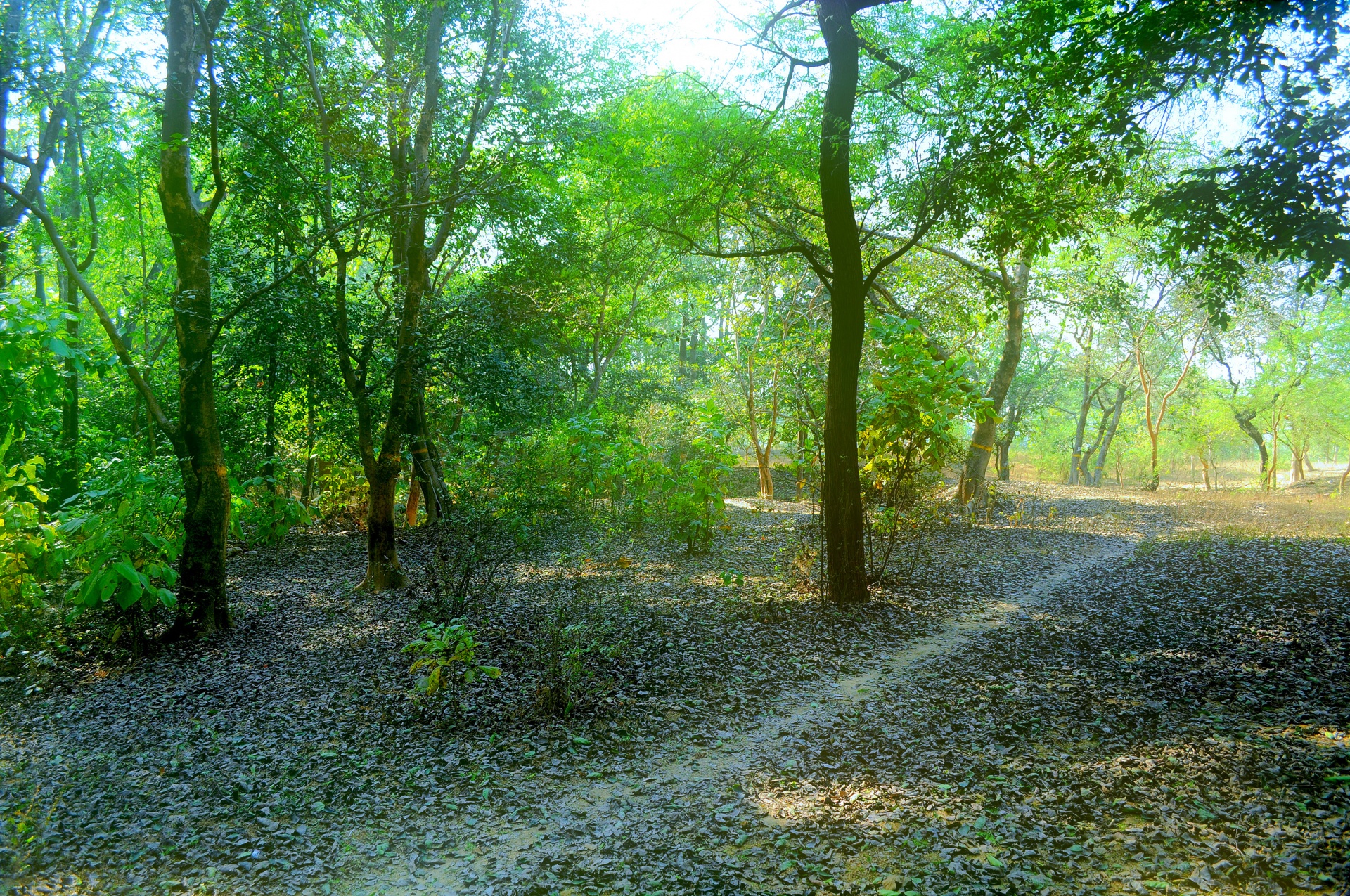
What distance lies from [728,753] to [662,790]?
21.8 inches

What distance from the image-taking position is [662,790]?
3.76 meters

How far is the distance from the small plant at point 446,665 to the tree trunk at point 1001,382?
10653mm

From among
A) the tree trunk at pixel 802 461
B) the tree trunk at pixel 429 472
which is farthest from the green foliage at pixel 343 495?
the tree trunk at pixel 802 461

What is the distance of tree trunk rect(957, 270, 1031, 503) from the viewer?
13.4 metres

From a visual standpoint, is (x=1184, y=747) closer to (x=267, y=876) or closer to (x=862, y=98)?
(x=267, y=876)

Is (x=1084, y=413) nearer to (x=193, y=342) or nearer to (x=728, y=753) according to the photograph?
(x=728, y=753)

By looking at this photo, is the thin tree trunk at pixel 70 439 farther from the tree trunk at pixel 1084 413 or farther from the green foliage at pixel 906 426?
the tree trunk at pixel 1084 413

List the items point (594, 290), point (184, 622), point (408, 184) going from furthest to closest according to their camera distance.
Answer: point (594, 290) → point (408, 184) → point (184, 622)

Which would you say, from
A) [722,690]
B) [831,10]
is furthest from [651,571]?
[831,10]

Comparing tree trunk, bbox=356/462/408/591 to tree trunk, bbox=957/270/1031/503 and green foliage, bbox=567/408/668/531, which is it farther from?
tree trunk, bbox=957/270/1031/503

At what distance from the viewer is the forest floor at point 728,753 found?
10.0 ft

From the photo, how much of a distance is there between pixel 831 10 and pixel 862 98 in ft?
4.86

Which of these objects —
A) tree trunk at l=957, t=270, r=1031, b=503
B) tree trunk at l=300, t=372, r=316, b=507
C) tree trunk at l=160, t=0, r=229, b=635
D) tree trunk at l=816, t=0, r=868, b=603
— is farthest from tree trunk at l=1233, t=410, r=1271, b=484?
tree trunk at l=160, t=0, r=229, b=635

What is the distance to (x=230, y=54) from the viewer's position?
21.0 feet
